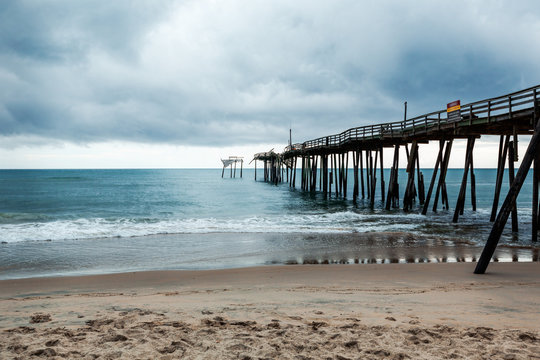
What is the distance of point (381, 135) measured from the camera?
23672 millimetres

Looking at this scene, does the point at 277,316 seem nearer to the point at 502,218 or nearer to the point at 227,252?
the point at 502,218

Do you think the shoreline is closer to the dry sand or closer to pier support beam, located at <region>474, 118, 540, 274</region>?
the dry sand

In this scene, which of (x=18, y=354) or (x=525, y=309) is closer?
(x=18, y=354)

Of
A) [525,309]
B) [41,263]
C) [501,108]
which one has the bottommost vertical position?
[41,263]

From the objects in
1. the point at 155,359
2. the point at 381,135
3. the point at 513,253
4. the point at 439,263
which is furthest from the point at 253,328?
the point at 381,135

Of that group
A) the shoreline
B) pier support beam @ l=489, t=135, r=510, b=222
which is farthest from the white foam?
pier support beam @ l=489, t=135, r=510, b=222

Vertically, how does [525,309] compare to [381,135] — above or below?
below

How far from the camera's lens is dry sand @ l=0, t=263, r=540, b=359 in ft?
12.7

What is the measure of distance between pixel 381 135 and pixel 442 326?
20.4m

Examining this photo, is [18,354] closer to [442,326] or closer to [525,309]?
[442,326]

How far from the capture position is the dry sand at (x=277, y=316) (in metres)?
3.88

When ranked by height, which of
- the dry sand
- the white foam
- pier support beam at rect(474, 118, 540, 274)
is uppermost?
pier support beam at rect(474, 118, 540, 274)

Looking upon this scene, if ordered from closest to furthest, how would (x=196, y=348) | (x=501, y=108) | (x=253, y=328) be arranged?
(x=196, y=348), (x=253, y=328), (x=501, y=108)

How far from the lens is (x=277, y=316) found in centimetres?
502
